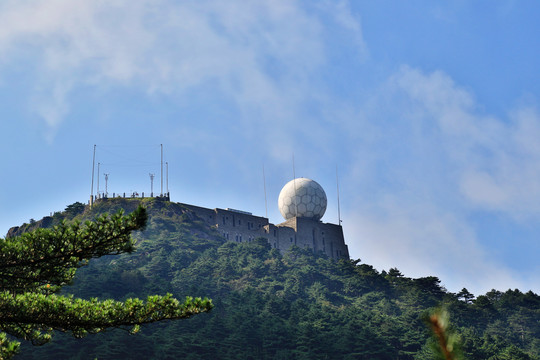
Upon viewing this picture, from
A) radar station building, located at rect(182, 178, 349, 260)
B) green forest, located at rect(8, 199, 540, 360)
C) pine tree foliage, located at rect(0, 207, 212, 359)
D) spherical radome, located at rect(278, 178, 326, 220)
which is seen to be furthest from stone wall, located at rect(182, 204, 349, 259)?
pine tree foliage, located at rect(0, 207, 212, 359)

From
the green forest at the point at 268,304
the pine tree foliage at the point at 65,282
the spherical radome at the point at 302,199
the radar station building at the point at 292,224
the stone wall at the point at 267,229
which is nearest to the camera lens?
the pine tree foliage at the point at 65,282

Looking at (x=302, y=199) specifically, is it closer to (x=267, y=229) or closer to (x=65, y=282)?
(x=267, y=229)

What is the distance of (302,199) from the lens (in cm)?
8500

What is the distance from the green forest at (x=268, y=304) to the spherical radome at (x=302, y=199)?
694cm

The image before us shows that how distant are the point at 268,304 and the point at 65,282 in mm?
36901

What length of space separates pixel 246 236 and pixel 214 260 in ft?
46.2

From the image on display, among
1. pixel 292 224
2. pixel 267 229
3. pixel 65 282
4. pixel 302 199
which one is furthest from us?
pixel 302 199

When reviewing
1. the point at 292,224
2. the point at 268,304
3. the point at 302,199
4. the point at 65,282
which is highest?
the point at 302,199

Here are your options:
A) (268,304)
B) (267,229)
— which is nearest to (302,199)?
(267,229)

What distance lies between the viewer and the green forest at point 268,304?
42.3m

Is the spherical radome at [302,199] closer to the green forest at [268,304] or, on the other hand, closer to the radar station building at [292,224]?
the radar station building at [292,224]

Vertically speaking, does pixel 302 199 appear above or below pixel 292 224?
above

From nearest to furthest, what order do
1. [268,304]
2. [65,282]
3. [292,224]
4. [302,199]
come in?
1. [65,282]
2. [268,304]
3. [292,224]
4. [302,199]

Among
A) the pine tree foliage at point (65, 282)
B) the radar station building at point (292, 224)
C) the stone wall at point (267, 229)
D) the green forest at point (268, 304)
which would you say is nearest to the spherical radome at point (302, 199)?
the radar station building at point (292, 224)
